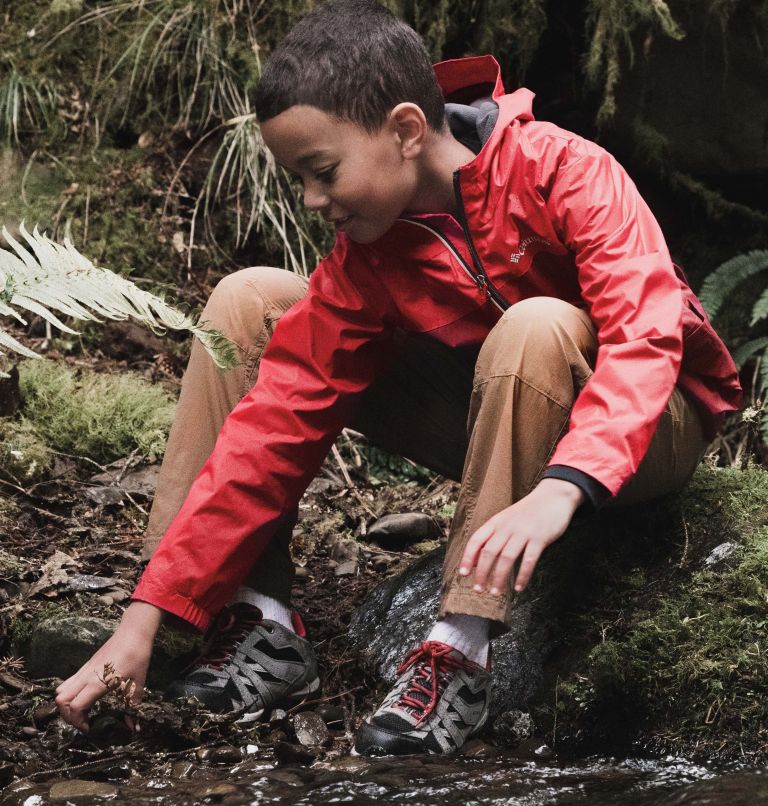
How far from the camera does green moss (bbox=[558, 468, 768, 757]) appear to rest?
6.51 ft

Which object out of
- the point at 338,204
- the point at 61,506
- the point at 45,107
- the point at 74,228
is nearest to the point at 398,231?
the point at 338,204

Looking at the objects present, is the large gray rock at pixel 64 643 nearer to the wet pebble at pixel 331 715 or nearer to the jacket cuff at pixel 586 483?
the wet pebble at pixel 331 715

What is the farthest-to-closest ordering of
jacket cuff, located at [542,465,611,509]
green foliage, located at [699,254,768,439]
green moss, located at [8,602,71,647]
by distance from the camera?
1. green foliage, located at [699,254,768,439]
2. green moss, located at [8,602,71,647]
3. jacket cuff, located at [542,465,611,509]

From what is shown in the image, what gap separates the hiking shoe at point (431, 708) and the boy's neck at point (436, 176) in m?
1.03

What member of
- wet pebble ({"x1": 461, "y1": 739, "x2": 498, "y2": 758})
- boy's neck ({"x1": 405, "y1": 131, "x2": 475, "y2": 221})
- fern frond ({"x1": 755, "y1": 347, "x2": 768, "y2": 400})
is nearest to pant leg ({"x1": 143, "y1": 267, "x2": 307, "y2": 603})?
boy's neck ({"x1": 405, "y1": 131, "x2": 475, "y2": 221})

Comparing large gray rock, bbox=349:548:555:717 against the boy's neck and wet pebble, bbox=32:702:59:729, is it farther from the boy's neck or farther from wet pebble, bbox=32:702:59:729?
the boy's neck

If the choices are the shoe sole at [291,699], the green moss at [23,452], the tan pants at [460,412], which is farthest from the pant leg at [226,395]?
the green moss at [23,452]

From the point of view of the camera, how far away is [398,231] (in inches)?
94.4

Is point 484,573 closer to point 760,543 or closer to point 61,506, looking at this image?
point 760,543

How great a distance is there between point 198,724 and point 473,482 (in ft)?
2.60

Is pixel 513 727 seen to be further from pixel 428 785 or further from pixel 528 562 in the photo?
pixel 528 562

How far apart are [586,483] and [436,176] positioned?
37.2 inches

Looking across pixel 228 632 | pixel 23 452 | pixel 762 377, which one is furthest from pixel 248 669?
pixel 762 377

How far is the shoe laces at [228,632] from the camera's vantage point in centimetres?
239
